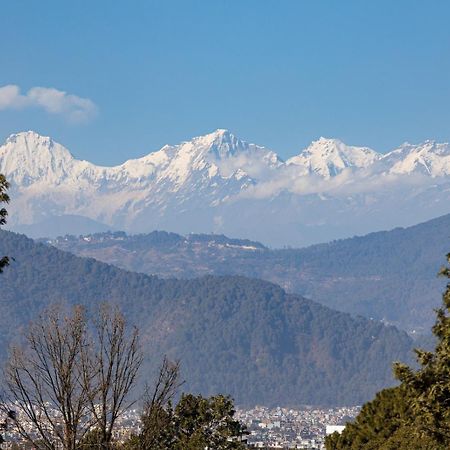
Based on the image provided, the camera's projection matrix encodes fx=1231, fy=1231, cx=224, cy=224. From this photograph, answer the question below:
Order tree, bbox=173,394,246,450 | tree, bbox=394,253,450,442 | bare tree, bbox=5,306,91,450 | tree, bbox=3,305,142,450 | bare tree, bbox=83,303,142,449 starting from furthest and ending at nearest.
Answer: tree, bbox=173,394,246,450 → tree, bbox=394,253,450,442 → bare tree, bbox=83,303,142,449 → tree, bbox=3,305,142,450 → bare tree, bbox=5,306,91,450

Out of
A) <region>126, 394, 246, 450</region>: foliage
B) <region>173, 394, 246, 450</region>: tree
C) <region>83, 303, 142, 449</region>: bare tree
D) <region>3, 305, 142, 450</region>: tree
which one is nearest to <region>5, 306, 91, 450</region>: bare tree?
<region>3, 305, 142, 450</region>: tree

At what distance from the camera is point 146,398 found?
3566 centimetres

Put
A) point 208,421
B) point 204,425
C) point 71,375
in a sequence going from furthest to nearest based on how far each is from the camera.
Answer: point 208,421 < point 204,425 < point 71,375

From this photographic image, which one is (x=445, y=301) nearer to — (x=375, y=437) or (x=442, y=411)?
(x=442, y=411)

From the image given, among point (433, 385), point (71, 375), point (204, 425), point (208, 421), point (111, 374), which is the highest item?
point (208, 421)

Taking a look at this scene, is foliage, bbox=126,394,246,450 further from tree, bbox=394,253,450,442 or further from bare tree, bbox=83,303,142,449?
tree, bbox=394,253,450,442

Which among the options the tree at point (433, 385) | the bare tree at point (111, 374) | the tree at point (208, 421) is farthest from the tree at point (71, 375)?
the tree at point (208, 421)

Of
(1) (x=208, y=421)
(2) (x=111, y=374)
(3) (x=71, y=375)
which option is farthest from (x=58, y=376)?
(1) (x=208, y=421)

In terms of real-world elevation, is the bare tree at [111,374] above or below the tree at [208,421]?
below

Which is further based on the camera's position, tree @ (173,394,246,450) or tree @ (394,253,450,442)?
tree @ (173,394,246,450)

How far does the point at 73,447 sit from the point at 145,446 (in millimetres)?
2347

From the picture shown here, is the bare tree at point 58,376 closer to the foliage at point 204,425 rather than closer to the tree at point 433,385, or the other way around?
the tree at point 433,385

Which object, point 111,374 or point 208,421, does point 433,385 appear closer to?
point 111,374

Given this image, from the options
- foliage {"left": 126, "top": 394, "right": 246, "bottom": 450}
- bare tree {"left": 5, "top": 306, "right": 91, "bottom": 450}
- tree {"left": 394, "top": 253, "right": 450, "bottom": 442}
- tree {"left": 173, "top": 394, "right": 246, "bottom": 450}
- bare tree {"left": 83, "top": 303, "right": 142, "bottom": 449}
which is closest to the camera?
bare tree {"left": 5, "top": 306, "right": 91, "bottom": 450}
